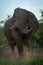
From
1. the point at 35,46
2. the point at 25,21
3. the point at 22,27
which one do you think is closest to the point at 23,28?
the point at 22,27

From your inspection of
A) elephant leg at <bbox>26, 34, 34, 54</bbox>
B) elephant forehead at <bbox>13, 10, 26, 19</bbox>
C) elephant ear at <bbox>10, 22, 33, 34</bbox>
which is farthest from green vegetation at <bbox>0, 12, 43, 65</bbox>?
elephant forehead at <bbox>13, 10, 26, 19</bbox>

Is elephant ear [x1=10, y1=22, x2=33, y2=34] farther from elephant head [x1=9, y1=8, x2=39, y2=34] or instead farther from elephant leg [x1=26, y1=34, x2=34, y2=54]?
elephant leg [x1=26, y1=34, x2=34, y2=54]

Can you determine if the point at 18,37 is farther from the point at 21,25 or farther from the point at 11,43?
the point at 11,43

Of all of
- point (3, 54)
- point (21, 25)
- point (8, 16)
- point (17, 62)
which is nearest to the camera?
point (17, 62)

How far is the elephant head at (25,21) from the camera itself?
427 inches

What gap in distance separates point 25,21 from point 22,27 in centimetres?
33

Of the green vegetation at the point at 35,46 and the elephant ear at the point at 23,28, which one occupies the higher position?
the elephant ear at the point at 23,28

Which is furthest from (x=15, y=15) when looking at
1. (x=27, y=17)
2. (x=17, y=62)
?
(x=17, y=62)

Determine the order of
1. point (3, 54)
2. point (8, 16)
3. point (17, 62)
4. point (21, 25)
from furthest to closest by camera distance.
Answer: point (8, 16) < point (3, 54) < point (21, 25) < point (17, 62)

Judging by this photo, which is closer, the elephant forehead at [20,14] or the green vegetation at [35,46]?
the green vegetation at [35,46]

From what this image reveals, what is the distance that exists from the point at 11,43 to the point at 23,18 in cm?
142

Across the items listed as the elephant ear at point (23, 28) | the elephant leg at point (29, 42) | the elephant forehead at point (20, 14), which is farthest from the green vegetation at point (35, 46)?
the elephant forehead at point (20, 14)

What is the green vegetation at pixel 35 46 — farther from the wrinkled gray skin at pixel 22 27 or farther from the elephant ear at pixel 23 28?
the elephant ear at pixel 23 28

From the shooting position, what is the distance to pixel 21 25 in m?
11.0
